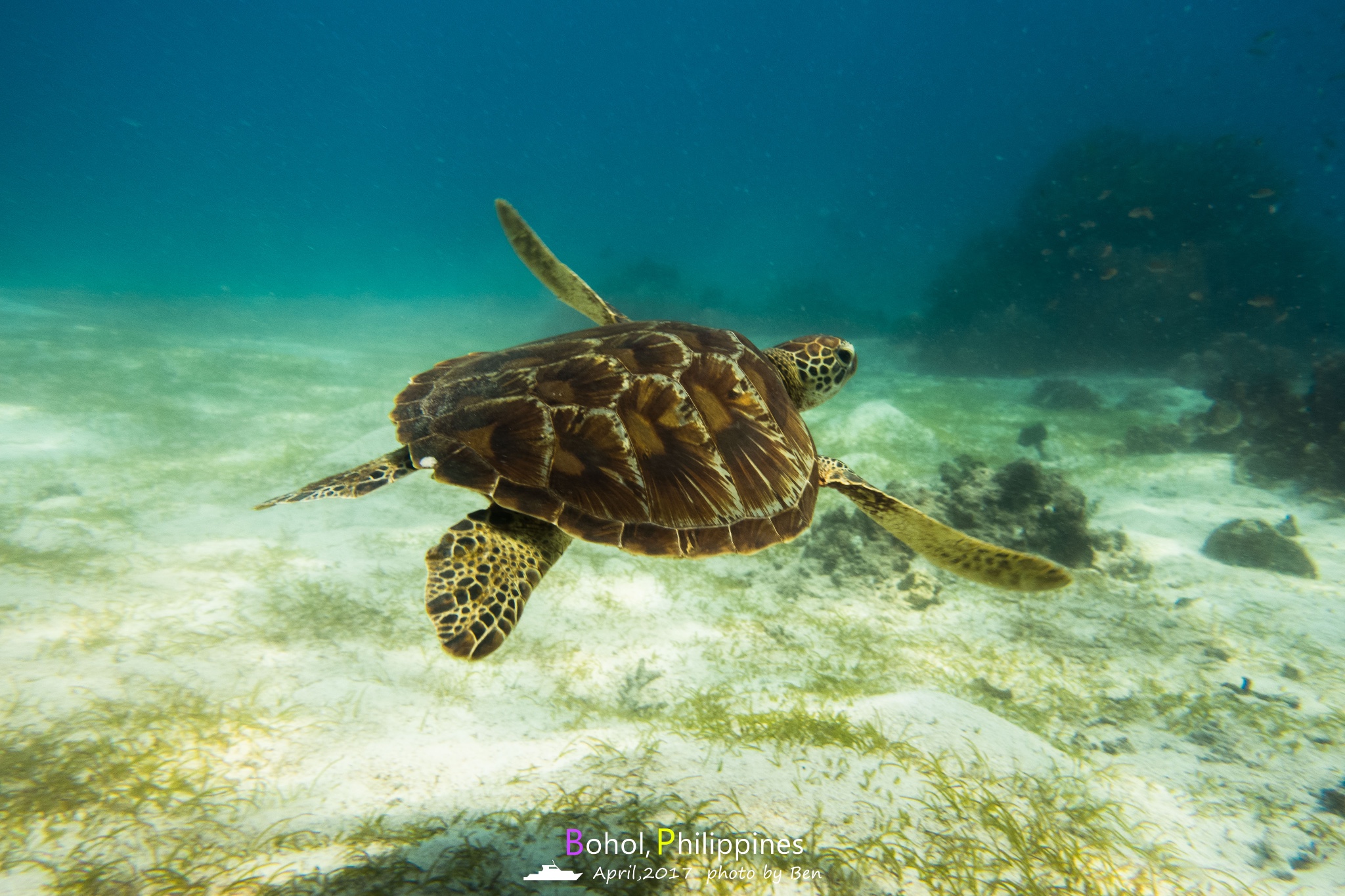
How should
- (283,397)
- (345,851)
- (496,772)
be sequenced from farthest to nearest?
(283,397), (496,772), (345,851)

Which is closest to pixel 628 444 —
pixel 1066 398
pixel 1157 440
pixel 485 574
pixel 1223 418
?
pixel 485 574

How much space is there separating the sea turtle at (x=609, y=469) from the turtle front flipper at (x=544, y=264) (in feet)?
3.44

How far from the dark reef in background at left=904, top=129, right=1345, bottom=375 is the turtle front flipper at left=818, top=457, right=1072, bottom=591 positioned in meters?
16.4

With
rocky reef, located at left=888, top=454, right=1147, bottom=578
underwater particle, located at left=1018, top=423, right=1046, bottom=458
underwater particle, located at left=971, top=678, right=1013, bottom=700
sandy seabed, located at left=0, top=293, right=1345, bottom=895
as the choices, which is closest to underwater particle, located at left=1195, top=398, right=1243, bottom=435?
underwater particle, located at left=1018, top=423, right=1046, bottom=458

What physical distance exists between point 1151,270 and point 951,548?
19.2 meters

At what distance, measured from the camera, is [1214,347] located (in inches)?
556

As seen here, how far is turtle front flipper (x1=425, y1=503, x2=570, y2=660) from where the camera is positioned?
202 cm

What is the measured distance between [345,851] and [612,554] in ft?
10.1

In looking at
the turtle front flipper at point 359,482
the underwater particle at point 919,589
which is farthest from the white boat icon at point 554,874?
the underwater particle at point 919,589

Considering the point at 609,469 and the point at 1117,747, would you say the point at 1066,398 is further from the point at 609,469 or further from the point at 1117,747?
the point at 609,469

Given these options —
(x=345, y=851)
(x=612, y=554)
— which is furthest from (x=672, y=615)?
(x=345, y=851)

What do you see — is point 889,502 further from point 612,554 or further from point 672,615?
point 612,554

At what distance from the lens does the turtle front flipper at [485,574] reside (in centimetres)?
202

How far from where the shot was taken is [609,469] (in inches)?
96.4
